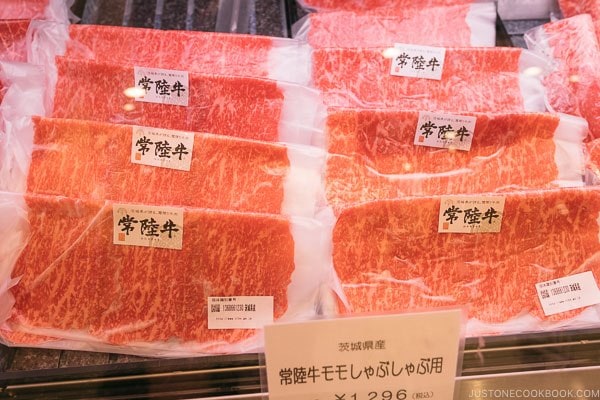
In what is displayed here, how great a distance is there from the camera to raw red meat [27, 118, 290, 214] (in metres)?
1.87

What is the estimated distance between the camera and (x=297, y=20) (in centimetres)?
265

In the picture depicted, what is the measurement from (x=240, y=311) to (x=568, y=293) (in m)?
1.00

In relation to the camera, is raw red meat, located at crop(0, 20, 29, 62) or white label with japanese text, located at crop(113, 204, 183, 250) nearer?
white label with japanese text, located at crop(113, 204, 183, 250)

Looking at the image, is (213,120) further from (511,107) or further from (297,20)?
(511,107)

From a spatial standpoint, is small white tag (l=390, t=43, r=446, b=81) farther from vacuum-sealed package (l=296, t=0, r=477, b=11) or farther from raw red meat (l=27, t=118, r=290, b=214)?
raw red meat (l=27, t=118, r=290, b=214)

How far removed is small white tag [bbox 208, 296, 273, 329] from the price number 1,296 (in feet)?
1.55

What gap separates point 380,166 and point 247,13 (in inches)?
40.8

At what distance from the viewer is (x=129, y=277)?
1.70 m

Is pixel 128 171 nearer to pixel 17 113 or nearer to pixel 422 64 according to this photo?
pixel 17 113

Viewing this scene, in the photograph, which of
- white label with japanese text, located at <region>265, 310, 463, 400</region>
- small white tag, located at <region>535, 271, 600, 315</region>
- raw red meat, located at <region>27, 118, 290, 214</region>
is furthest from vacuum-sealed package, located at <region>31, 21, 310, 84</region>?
white label with japanese text, located at <region>265, 310, 463, 400</region>

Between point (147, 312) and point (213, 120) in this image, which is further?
point (213, 120)

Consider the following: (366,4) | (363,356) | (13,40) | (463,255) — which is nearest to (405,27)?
(366,4)

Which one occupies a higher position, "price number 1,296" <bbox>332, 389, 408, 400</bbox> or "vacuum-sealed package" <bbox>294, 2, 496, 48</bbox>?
"vacuum-sealed package" <bbox>294, 2, 496, 48</bbox>

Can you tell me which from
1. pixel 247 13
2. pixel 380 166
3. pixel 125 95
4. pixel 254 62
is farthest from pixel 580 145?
pixel 125 95
